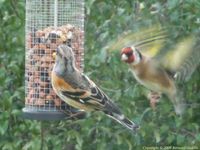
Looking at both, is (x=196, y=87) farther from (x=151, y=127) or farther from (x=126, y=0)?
(x=126, y=0)

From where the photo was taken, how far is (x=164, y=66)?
3609mm

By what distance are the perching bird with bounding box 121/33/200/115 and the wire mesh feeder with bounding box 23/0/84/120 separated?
1.51 ft

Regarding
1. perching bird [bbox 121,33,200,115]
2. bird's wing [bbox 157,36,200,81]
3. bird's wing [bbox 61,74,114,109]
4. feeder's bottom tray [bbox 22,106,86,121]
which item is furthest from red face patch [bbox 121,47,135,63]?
feeder's bottom tray [bbox 22,106,86,121]

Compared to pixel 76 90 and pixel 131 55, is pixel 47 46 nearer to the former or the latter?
pixel 76 90

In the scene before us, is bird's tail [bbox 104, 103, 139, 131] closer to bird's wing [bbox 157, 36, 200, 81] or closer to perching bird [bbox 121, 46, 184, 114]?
perching bird [bbox 121, 46, 184, 114]

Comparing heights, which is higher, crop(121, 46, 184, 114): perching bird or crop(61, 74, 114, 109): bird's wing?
crop(121, 46, 184, 114): perching bird

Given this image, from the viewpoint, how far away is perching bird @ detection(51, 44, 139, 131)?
3.71m

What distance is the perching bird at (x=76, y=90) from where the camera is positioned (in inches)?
146

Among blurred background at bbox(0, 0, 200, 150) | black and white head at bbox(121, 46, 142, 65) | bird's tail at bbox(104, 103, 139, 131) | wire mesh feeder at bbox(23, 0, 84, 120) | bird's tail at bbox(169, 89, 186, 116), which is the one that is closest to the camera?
black and white head at bbox(121, 46, 142, 65)

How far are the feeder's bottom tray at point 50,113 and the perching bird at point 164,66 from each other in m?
0.42

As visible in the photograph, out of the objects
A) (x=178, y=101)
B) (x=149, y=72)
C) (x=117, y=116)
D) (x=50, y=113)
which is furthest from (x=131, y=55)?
(x=50, y=113)

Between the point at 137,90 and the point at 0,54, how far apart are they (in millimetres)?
924

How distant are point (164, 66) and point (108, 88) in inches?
33.5

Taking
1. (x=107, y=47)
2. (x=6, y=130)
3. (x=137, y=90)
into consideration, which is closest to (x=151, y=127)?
(x=137, y=90)
